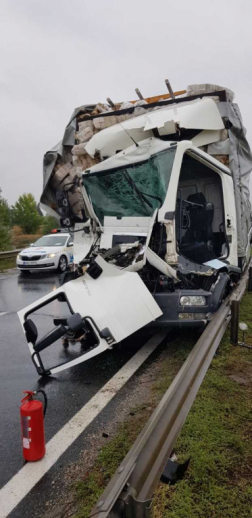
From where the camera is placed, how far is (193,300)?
5016 millimetres

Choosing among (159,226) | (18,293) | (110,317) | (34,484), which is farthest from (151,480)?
(18,293)

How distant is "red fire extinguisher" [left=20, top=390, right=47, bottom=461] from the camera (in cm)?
288

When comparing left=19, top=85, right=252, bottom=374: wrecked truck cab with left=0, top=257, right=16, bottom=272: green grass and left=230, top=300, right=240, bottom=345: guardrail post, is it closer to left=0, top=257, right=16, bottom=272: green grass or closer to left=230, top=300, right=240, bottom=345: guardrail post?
left=230, top=300, right=240, bottom=345: guardrail post

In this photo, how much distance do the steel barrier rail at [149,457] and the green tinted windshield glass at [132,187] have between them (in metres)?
2.82

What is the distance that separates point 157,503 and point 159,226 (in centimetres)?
332

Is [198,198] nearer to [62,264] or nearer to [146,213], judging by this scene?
[146,213]

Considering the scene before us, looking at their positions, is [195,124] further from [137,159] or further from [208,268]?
[208,268]

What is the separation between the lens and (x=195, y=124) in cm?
610

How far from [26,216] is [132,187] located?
54.5 m

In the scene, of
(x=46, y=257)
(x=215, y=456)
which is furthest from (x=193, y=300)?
(x=46, y=257)

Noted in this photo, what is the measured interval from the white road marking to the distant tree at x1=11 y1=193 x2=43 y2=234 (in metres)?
53.8

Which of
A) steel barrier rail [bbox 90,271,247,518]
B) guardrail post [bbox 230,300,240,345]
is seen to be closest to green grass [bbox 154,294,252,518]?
steel barrier rail [bbox 90,271,247,518]

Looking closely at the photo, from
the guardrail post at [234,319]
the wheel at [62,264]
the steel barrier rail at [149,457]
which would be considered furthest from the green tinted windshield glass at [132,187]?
the wheel at [62,264]

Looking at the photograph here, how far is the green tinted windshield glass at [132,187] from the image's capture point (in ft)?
17.4
